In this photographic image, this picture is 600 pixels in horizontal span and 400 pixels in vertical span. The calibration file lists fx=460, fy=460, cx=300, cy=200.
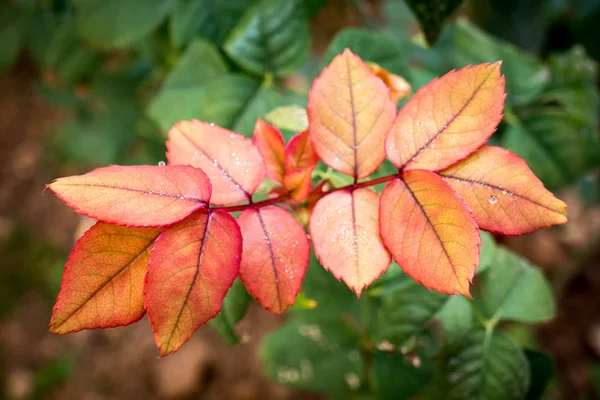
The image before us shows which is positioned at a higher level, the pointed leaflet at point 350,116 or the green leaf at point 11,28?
the pointed leaflet at point 350,116

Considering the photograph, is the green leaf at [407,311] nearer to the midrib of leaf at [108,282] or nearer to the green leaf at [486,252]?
the green leaf at [486,252]

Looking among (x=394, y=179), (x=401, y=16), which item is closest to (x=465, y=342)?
(x=394, y=179)

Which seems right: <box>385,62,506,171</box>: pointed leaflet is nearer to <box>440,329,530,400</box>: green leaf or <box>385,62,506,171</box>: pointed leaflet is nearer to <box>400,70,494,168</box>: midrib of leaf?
<box>400,70,494,168</box>: midrib of leaf

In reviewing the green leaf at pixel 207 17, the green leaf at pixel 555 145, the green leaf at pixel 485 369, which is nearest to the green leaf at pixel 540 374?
the green leaf at pixel 485 369

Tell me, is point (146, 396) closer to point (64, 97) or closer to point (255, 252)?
point (64, 97)

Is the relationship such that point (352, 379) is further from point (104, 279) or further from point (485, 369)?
point (104, 279)

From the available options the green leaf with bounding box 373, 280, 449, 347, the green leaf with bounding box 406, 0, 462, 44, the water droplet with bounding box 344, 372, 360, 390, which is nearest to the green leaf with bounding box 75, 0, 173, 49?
the green leaf with bounding box 406, 0, 462, 44

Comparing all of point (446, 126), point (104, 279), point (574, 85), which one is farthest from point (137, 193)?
point (574, 85)
